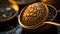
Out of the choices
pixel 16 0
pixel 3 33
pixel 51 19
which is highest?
pixel 16 0

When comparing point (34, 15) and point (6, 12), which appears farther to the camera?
point (6, 12)

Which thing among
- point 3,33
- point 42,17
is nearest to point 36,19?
point 42,17

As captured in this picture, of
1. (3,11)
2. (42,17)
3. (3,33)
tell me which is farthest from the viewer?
(3,11)

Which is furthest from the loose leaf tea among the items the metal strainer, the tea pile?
the tea pile

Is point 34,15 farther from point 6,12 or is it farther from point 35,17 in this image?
point 6,12

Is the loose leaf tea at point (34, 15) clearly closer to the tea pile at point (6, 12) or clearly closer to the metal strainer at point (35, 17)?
the metal strainer at point (35, 17)

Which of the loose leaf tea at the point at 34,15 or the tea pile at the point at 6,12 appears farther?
the tea pile at the point at 6,12

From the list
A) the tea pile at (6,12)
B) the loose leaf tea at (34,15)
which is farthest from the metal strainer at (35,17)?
the tea pile at (6,12)

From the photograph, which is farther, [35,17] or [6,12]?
[6,12]

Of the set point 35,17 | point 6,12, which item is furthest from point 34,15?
point 6,12

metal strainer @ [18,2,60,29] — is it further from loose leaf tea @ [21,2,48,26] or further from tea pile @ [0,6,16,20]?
tea pile @ [0,6,16,20]

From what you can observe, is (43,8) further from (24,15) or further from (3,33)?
(3,33)
